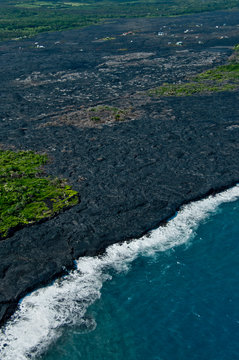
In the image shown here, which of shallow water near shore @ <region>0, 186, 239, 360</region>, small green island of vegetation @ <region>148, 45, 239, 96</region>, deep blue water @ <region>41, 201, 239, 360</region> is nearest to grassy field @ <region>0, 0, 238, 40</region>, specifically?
small green island of vegetation @ <region>148, 45, 239, 96</region>

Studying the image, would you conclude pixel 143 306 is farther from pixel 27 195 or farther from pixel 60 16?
pixel 60 16

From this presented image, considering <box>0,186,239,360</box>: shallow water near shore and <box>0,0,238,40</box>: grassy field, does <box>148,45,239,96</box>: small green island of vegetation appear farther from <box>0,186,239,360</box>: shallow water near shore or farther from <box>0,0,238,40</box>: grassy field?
<box>0,0,238,40</box>: grassy field

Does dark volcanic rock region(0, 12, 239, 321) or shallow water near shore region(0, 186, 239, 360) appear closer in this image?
shallow water near shore region(0, 186, 239, 360)

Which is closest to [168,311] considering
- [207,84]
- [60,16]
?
[207,84]

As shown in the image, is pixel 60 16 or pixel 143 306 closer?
pixel 143 306

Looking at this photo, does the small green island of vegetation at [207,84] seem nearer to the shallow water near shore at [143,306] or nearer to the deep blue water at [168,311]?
the shallow water near shore at [143,306]

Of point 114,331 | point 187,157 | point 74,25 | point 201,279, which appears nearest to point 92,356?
point 114,331
